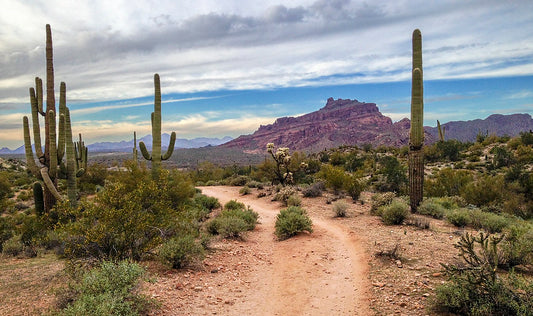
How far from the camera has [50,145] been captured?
44.4 feet

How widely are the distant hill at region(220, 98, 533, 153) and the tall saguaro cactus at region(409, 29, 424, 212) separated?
101 m

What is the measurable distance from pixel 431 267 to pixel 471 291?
232 cm

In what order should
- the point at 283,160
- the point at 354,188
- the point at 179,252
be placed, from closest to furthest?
the point at 179,252, the point at 354,188, the point at 283,160

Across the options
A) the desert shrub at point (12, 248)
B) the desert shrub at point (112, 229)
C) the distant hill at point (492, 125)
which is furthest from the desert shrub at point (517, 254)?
the distant hill at point (492, 125)

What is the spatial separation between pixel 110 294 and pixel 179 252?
9.68 ft

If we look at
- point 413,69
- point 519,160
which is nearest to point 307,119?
point 519,160

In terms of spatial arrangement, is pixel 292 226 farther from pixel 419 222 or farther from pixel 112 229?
pixel 112 229

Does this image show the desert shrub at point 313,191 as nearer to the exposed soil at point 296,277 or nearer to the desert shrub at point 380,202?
the desert shrub at point 380,202

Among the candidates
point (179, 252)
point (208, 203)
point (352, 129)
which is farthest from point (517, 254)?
point (352, 129)

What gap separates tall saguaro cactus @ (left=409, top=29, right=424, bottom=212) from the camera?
13.7 metres

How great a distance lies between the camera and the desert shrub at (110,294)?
15.9ft

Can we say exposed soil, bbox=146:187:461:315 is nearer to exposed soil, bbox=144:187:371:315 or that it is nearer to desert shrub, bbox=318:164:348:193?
exposed soil, bbox=144:187:371:315

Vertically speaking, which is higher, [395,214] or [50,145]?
[50,145]

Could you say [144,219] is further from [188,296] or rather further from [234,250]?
[234,250]
